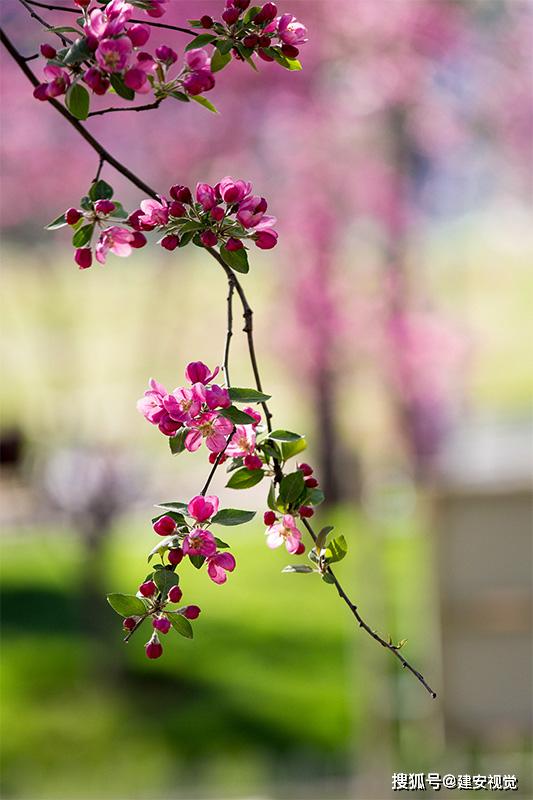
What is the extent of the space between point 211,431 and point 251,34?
0.27 meters

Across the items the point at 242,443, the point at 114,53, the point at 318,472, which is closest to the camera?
the point at 114,53

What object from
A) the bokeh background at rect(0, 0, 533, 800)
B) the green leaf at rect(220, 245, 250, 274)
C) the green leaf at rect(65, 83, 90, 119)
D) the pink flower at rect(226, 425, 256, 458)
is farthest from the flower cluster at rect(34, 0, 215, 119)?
the bokeh background at rect(0, 0, 533, 800)

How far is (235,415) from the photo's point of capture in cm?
70

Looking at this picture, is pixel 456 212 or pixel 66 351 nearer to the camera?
pixel 66 351

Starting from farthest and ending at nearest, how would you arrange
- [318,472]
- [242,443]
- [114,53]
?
1. [318,472]
2. [242,443]
3. [114,53]

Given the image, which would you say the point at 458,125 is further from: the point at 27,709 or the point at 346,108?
the point at 27,709

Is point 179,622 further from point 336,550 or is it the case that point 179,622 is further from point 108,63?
point 108,63

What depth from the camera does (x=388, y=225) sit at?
5559 mm

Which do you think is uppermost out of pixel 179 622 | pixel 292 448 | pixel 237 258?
pixel 237 258

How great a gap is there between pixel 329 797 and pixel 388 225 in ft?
10.3

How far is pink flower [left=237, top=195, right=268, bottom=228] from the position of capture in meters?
0.72

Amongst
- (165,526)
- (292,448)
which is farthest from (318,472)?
Answer: (165,526)

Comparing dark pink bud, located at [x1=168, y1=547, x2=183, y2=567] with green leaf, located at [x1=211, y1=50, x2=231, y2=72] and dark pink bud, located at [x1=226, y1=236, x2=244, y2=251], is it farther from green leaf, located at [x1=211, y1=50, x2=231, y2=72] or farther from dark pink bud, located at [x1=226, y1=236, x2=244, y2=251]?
green leaf, located at [x1=211, y1=50, x2=231, y2=72]

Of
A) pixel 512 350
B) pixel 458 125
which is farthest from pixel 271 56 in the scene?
pixel 512 350
